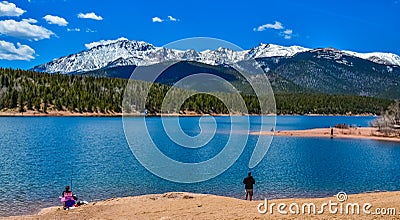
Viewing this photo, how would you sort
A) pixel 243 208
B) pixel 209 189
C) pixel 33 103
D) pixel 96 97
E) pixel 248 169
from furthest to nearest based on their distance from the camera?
pixel 96 97, pixel 33 103, pixel 248 169, pixel 209 189, pixel 243 208

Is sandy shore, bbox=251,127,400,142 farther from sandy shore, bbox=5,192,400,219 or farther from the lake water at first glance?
sandy shore, bbox=5,192,400,219

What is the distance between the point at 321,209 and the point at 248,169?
90.4ft

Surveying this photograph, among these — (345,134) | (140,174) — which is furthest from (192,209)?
(345,134)

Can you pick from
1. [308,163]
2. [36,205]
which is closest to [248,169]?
[308,163]

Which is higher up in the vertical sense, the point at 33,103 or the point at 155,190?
the point at 33,103

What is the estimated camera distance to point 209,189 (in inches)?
1428

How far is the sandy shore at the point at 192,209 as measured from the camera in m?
18.7

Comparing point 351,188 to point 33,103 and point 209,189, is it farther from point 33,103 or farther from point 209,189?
point 33,103

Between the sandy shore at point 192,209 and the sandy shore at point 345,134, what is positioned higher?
the sandy shore at point 345,134

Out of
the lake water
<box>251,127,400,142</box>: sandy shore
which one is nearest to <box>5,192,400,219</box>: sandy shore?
the lake water

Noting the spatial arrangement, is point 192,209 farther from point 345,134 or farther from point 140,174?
point 345,134

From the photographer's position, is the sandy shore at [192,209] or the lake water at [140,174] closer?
the sandy shore at [192,209]

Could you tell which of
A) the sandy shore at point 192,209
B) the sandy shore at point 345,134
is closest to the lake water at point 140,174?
the sandy shore at point 192,209

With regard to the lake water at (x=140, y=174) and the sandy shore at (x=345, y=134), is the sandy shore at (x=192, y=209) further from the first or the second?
the sandy shore at (x=345, y=134)
